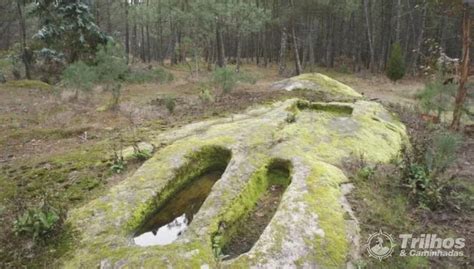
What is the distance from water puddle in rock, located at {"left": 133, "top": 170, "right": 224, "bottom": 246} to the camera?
14.7ft

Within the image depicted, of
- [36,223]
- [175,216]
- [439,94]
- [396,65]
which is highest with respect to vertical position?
[396,65]

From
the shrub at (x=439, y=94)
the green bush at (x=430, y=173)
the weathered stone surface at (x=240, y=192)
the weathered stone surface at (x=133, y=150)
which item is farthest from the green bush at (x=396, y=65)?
the weathered stone surface at (x=133, y=150)

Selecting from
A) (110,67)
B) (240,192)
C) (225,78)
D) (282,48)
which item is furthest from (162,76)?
(240,192)

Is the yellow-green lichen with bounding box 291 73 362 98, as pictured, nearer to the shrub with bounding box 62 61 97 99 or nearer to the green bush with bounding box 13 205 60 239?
the shrub with bounding box 62 61 97 99

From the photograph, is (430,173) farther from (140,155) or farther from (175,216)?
(140,155)

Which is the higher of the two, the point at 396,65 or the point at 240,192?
the point at 396,65

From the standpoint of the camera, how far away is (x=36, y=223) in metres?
4.16

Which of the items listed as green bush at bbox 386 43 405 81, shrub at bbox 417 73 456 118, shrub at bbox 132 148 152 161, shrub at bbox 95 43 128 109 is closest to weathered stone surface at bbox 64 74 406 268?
shrub at bbox 132 148 152 161

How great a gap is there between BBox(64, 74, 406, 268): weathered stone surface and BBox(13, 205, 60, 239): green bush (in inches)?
11.8

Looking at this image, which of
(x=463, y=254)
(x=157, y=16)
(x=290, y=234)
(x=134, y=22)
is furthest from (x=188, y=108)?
(x=134, y=22)

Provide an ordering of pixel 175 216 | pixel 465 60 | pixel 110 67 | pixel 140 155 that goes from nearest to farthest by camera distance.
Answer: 1. pixel 175 216
2. pixel 140 155
3. pixel 465 60
4. pixel 110 67

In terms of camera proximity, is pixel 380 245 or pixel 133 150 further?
pixel 133 150

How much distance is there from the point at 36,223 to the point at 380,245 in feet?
12.6

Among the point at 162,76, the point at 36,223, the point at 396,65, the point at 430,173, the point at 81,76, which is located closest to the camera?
the point at 36,223
